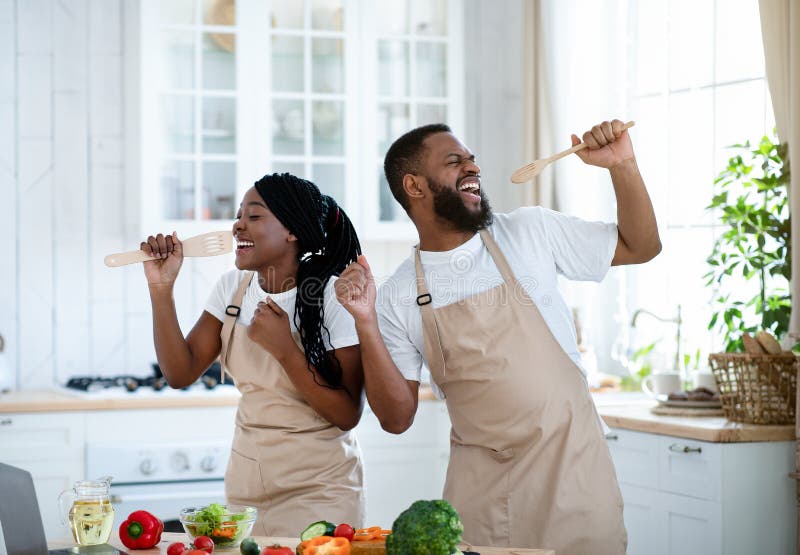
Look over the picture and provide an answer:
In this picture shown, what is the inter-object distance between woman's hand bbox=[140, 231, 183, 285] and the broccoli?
1.10 meters

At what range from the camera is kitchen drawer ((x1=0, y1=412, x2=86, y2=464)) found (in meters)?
3.48

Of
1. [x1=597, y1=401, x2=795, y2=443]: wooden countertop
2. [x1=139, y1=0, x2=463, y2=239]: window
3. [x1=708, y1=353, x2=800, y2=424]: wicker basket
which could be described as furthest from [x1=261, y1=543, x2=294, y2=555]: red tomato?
[x1=139, y1=0, x2=463, y2=239]: window

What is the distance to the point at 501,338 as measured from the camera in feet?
6.95

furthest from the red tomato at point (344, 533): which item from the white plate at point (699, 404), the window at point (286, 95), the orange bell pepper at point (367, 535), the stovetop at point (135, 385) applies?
the window at point (286, 95)

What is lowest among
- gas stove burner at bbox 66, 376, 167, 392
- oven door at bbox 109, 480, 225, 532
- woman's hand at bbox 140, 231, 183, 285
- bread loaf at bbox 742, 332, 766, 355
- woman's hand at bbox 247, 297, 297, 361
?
oven door at bbox 109, 480, 225, 532

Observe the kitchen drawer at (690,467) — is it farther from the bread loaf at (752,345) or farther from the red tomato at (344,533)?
the red tomato at (344,533)

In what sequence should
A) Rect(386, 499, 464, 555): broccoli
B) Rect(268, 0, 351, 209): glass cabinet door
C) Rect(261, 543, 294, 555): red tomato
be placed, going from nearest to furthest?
Rect(386, 499, 464, 555): broccoli, Rect(261, 543, 294, 555): red tomato, Rect(268, 0, 351, 209): glass cabinet door

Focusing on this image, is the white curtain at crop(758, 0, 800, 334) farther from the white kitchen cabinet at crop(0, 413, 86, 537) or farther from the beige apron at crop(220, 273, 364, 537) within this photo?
the white kitchen cabinet at crop(0, 413, 86, 537)

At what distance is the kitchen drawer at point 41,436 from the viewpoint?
348cm

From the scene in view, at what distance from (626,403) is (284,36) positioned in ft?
6.45

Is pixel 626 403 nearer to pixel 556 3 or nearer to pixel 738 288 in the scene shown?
pixel 738 288

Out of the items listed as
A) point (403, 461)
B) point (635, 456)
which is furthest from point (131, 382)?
point (635, 456)

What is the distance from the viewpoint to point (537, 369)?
2086mm

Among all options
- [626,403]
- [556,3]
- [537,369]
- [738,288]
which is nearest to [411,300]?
[537,369]
